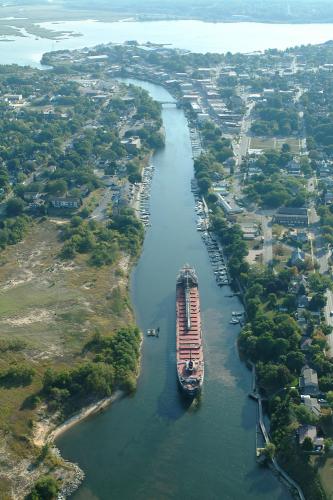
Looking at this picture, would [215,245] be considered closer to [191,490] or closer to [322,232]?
[322,232]

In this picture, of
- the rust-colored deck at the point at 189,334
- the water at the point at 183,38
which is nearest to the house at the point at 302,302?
the rust-colored deck at the point at 189,334

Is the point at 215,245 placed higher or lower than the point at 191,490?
higher

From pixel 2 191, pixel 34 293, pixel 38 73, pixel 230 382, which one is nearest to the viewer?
pixel 230 382

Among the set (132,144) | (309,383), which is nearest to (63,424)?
(309,383)

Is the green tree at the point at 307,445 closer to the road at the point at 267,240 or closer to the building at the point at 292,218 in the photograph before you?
the road at the point at 267,240

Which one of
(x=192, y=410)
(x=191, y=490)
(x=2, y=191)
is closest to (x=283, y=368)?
(x=192, y=410)

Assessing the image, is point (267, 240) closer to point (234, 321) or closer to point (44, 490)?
point (234, 321)

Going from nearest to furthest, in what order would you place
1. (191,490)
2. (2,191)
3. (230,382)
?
(191,490), (230,382), (2,191)
